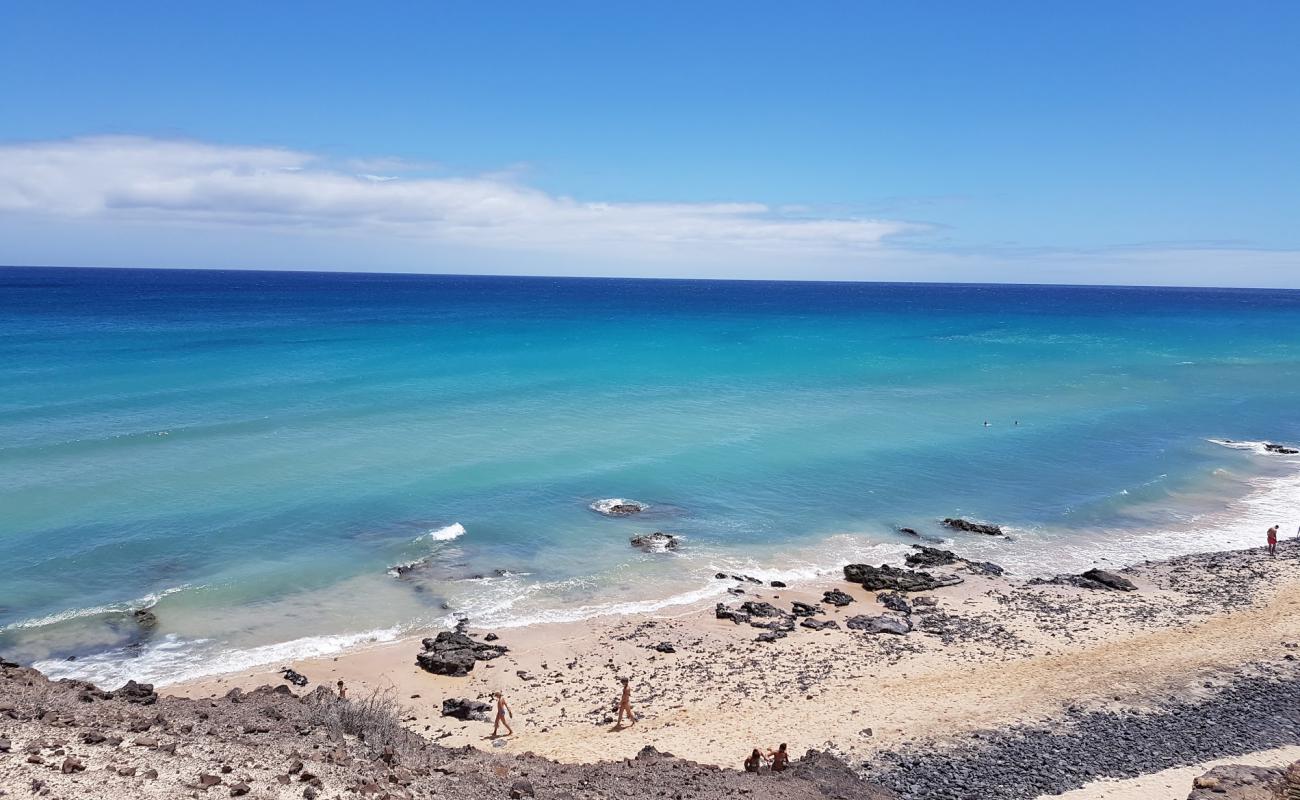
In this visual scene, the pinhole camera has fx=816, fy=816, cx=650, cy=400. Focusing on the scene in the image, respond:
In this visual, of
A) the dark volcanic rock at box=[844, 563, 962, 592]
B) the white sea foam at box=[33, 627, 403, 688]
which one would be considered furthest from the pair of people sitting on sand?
the dark volcanic rock at box=[844, 563, 962, 592]

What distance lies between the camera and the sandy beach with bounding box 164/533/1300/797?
1747cm

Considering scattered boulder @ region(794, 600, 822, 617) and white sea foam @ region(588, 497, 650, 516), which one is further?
white sea foam @ region(588, 497, 650, 516)

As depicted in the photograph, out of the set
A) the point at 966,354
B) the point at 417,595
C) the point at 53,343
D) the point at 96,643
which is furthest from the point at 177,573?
the point at 966,354

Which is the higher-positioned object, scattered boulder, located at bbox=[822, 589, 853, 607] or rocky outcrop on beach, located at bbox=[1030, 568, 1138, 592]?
rocky outcrop on beach, located at bbox=[1030, 568, 1138, 592]

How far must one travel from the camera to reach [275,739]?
11.9 m

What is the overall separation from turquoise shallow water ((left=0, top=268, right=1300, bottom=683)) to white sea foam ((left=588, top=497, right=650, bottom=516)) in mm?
692

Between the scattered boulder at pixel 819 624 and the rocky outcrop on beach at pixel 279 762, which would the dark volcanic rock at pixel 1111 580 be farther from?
the rocky outcrop on beach at pixel 279 762

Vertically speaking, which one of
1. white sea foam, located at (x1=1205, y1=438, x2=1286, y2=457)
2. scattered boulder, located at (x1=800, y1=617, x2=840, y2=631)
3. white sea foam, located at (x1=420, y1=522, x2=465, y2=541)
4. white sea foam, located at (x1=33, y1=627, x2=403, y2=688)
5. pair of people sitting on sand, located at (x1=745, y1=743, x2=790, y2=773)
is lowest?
white sea foam, located at (x1=33, y1=627, x2=403, y2=688)

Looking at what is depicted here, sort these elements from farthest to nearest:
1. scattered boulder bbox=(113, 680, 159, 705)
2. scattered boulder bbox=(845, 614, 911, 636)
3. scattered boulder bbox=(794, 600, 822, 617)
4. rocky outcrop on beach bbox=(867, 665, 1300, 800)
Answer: scattered boulder bbox=(794, 600, 822, 617) → scattered boulder bbox=(845, 614, 911, 636) → rocky outcrop on beach bbox=(867, 665, 1300, 800) → scattered boulder bbox=(113, 680, 159, 705)

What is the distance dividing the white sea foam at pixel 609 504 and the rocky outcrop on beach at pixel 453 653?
435 inches

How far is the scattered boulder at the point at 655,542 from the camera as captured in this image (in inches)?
1166

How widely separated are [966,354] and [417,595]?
7868 cm

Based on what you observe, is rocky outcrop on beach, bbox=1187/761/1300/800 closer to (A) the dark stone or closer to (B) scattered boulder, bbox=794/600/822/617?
(B) scattered boulder, bbox=794/600/822/617

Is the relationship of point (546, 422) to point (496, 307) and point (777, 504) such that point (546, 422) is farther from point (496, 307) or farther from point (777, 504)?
point (496, 307)
